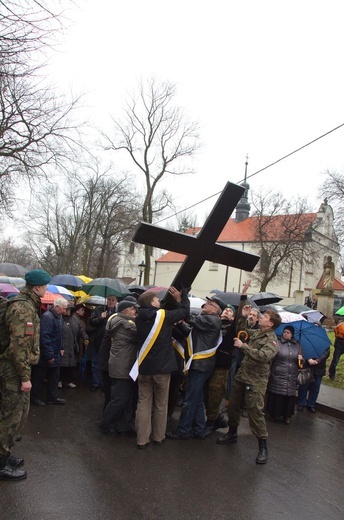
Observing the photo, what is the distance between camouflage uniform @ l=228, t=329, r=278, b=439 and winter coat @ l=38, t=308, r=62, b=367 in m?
3.14

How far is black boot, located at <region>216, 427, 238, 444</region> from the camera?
536cm

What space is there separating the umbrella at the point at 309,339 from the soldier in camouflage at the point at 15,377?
499cm

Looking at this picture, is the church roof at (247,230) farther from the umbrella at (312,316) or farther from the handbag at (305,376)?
the handbag at (305,376)

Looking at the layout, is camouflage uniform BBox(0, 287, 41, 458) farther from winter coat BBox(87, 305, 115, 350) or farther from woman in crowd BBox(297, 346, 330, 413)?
woman in crowd BBox(297, 346, 330, 413)

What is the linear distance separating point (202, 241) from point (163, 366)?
5.58ft

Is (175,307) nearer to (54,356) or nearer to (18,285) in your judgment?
(54,356)

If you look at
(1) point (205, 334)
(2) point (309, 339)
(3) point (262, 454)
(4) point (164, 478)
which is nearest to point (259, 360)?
(1) point (205, 334)

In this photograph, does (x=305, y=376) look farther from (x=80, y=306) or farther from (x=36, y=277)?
(x=36, y=277)

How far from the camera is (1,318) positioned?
3.93 metres

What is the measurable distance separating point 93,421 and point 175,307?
2.26 m

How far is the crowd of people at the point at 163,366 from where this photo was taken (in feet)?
12.7

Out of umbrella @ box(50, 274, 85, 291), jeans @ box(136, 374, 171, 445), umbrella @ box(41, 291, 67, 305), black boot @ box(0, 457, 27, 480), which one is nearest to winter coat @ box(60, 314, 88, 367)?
umbrella @ box(41, 291, 67, 305)

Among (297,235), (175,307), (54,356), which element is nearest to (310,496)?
(175,307)

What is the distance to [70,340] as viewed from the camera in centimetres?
750
